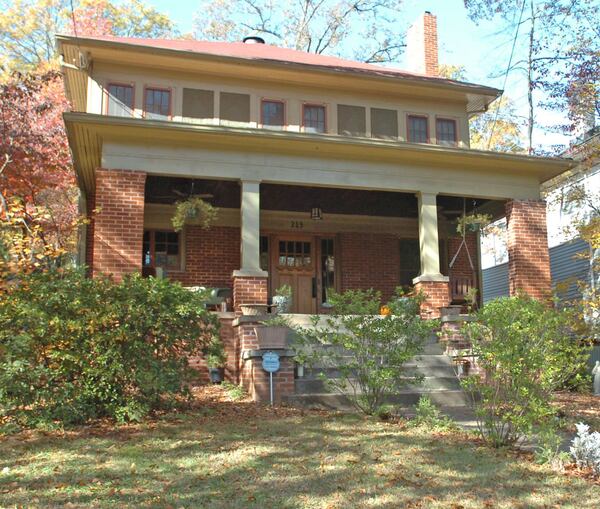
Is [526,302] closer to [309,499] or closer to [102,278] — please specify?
[309,499]

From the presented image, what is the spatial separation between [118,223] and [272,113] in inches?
171

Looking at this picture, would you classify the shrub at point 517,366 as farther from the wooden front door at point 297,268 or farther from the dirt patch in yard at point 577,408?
the wooden front door at point 297,268

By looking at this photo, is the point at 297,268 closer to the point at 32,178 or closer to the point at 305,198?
the point at 305,198

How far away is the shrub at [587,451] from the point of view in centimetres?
529

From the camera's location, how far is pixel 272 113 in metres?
12.9

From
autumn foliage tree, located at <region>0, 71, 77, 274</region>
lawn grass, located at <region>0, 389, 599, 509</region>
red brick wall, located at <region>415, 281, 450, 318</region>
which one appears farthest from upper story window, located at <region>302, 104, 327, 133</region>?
lawn grass, located at <region>0, 389, 599, 509</region>

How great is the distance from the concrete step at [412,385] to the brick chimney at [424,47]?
9.38 metres

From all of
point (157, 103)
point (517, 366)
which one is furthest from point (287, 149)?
point (517, 366)

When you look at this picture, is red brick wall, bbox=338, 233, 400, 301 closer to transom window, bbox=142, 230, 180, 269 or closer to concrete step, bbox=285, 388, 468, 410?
transom window, bbox=142, 230, 180, 269

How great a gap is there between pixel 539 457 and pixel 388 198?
9.01 meters

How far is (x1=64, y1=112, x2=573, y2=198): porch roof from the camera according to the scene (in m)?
10.4

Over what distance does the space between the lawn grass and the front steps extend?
1.46m

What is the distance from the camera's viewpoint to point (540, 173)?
12.5 metres

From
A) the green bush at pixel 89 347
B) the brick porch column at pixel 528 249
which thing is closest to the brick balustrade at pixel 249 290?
the green bush at pixel 89 347
